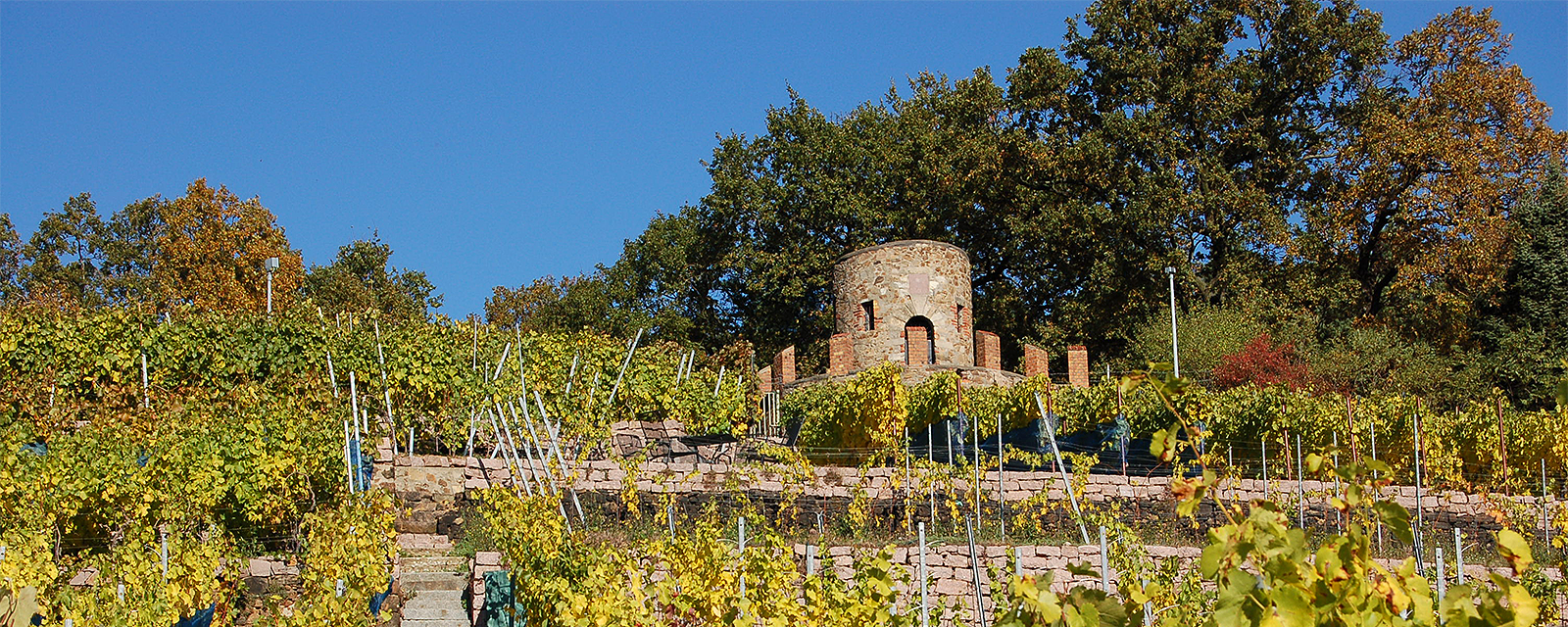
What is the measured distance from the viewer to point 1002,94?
94.5 ft

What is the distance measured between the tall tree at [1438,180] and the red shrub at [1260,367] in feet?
11.4

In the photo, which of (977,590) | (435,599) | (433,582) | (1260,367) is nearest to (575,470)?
(433,582)

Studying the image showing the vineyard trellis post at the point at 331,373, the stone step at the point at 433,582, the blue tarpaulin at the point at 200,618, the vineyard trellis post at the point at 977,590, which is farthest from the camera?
the vineyard trellis post at the point at 331,373

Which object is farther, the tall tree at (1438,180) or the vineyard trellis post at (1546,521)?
the tall tree at (1438,180)

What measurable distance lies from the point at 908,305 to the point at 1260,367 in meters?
6.05

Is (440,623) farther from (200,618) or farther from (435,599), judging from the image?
(200,618)

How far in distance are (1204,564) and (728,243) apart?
2960 centimetres

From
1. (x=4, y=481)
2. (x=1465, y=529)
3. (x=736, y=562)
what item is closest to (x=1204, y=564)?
(x=736, y=562)

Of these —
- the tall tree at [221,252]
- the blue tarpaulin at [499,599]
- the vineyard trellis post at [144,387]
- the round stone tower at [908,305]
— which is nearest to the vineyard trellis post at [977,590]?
the blue tarpaulin at [499,599]

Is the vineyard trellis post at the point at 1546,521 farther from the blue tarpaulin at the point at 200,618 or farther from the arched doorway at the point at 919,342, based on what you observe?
the arched doorway at the point at 919,342

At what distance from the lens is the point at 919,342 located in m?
23.8

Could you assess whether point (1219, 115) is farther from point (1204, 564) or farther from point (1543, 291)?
point (1204, 564)

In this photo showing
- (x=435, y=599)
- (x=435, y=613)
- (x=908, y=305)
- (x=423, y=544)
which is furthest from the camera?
(x=908, y=305)

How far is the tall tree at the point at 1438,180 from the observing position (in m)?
23.6
